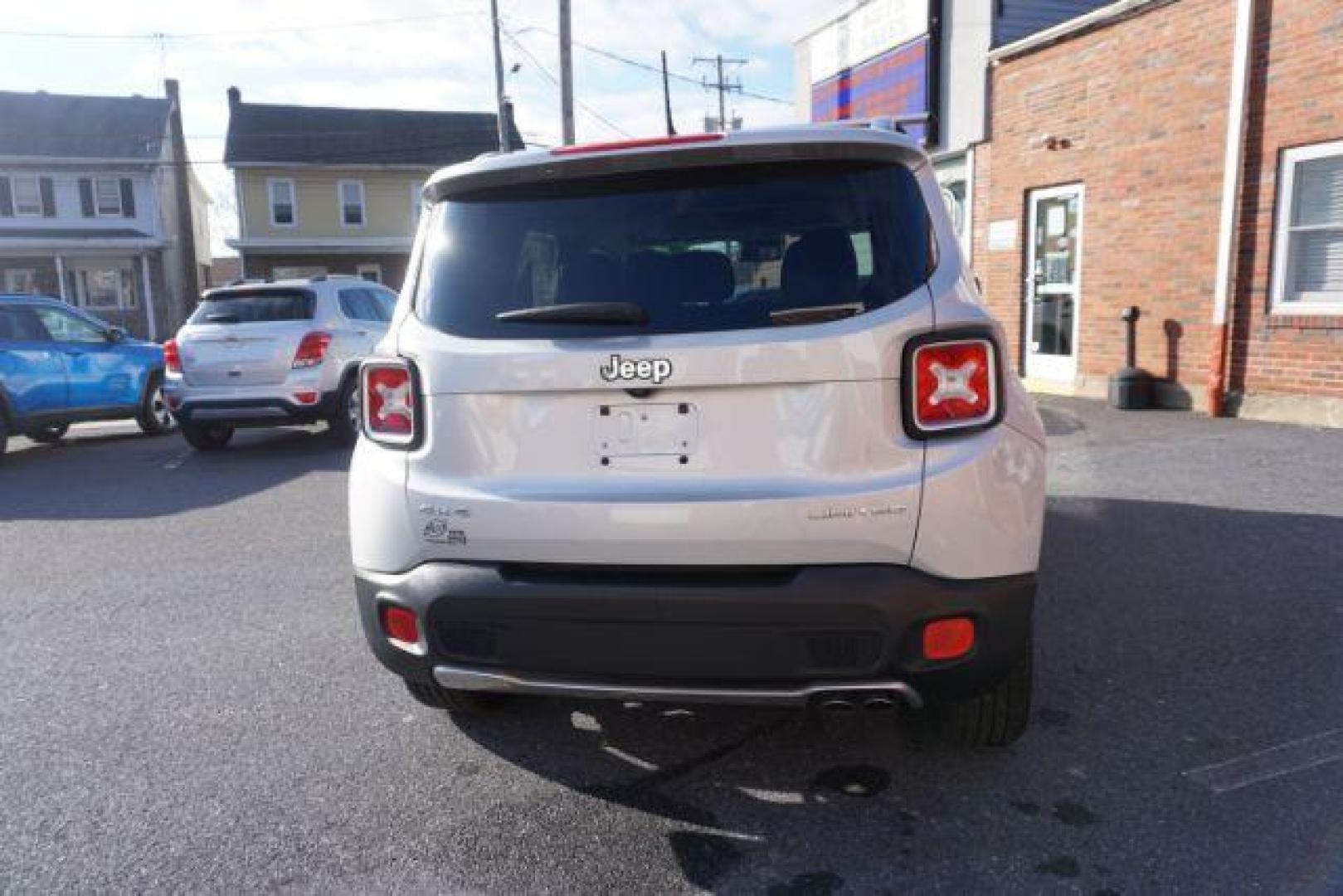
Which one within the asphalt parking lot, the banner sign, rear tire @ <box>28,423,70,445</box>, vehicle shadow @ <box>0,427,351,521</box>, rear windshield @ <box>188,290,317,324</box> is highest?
the banner sign

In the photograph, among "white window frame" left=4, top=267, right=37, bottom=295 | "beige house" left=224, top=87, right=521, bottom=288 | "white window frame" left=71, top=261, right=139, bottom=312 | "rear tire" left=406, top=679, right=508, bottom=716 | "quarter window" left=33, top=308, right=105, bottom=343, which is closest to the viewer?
"rear tire" left=406, top=679, right=508, bottom=716

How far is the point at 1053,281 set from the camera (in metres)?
11.8

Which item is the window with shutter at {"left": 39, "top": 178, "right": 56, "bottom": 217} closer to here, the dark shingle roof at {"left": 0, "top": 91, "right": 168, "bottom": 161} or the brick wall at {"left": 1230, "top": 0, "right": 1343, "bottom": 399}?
the dark shingle roof at {"left": 0, "top": 91, "right": 168, "bottom": 161}

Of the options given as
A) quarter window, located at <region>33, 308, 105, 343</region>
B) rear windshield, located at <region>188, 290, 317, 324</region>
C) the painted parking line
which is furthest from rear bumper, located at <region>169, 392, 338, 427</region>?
the painted parking line

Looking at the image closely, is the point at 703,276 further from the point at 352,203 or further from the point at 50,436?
the point at 352,203

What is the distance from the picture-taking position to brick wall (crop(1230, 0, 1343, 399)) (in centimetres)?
834

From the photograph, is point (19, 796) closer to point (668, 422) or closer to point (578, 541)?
point (578, 541)

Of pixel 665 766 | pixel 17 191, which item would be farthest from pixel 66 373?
pixel 17 191

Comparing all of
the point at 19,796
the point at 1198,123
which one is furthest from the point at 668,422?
the point at 1198,123

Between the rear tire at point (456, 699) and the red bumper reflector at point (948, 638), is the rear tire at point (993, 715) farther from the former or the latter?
the rear tire at point (456, 699)

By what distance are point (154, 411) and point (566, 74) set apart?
1098 cm

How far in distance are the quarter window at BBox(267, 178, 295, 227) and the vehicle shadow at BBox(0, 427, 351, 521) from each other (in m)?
25.5

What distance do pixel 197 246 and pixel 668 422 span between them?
45892 mm

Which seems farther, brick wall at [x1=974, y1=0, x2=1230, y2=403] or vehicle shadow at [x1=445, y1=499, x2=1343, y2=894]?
brick wall at [x1=974, y1=0, x2=1230, y2=403]
